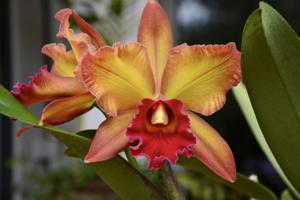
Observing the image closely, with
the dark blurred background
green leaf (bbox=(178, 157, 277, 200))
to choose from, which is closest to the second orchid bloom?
green leaf (bbox=(178, 157, 277, 200))

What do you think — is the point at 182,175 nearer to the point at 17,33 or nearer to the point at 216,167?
the point at 17,33

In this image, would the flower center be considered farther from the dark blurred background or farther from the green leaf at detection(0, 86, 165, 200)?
the dark blurred background

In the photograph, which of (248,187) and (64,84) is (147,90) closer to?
(64,84)

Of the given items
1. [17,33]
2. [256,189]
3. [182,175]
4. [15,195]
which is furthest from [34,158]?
[256,189]

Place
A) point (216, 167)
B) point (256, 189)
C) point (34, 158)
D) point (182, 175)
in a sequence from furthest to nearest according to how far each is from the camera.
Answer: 1. point (34, 158)
2. point (182, 175)
3. point (256, 189)
4. point (216, 167)

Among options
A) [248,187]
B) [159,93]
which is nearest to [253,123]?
[248,187]

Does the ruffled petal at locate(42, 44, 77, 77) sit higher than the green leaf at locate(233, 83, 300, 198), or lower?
higher
